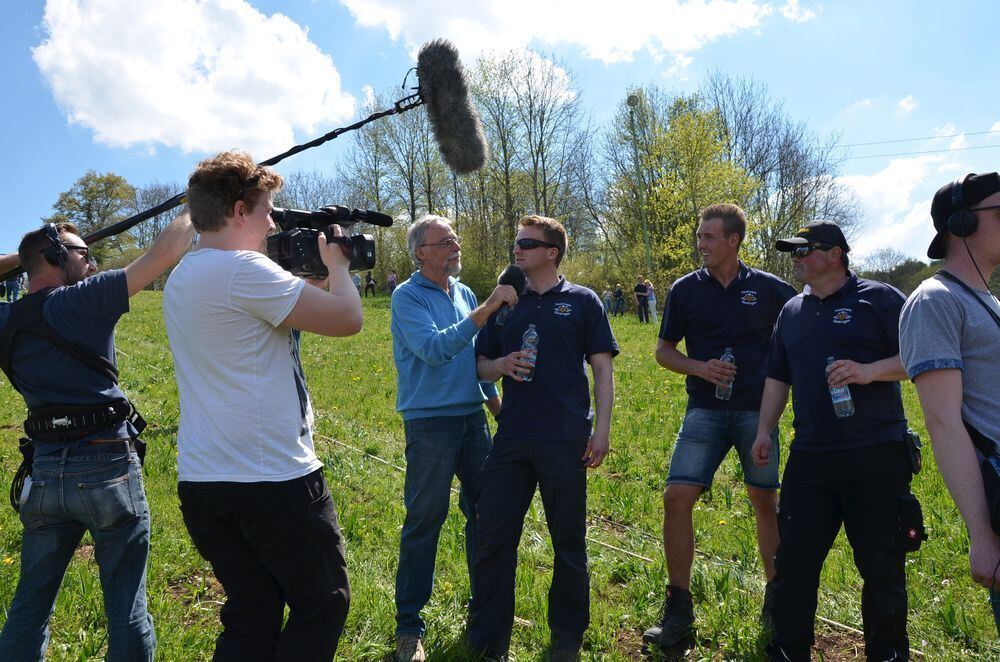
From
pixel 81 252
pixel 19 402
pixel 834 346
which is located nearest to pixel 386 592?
pixel 81 252

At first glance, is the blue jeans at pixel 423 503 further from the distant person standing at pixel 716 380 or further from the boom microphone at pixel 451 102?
the boom microphone at pixel 451 102

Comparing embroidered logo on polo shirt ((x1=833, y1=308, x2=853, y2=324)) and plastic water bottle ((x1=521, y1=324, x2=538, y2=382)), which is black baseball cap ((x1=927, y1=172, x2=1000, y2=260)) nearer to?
embroidered logo on polo shirt ((x1=833, y1=308, x2=853, y2=324))

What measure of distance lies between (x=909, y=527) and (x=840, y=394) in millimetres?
661

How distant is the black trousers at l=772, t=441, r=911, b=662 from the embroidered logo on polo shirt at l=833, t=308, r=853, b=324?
631mm

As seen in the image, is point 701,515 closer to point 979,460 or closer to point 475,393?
point 475,393

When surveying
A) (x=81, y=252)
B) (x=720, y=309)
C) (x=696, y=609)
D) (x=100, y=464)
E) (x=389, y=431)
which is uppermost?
(x=81, y=252)

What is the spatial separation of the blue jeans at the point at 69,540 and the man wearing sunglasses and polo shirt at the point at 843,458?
2.94m

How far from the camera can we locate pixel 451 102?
4820 millimetres

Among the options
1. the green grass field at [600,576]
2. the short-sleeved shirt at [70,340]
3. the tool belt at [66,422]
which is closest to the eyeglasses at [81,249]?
the short-sleeved shirt at [70,340]

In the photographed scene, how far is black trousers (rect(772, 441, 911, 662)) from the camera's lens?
3.38 meters

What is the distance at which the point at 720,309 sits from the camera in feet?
14.8

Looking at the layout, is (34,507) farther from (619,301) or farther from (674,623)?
(619,301)

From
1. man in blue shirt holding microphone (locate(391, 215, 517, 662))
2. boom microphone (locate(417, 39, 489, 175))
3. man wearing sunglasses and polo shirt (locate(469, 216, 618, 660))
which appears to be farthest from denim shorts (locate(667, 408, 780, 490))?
boom microphone (locate(417, 39, 489, 175))

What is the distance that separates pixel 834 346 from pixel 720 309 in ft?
3.11
